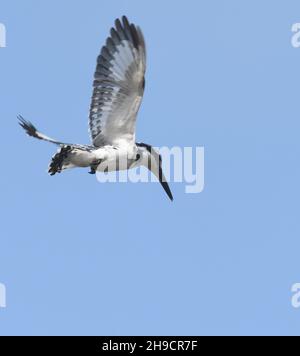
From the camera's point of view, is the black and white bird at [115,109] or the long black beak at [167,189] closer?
the black and white bird at [115,109]

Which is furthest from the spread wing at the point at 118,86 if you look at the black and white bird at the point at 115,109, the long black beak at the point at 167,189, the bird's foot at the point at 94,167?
the long black beak at the point at 167,189

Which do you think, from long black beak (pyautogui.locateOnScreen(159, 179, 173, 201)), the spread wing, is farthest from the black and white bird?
long black beak (pyautogui.locateOnScreen(159, 179, 173, 201))

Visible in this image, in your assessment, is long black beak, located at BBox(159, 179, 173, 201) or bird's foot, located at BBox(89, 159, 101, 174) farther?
long black beak, located at BBox(159, 179, 173, 201)

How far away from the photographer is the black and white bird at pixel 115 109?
1131 inches

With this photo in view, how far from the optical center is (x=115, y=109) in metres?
29.6

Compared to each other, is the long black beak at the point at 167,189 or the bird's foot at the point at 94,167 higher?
the long black beak at the point at 167,189

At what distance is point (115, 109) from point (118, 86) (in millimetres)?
400

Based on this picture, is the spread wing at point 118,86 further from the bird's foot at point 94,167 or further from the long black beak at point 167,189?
the long black beak at point 167,189

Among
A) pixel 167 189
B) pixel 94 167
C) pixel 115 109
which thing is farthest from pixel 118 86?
pixel 167 189

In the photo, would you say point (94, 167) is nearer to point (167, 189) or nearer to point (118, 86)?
point (118, 86)

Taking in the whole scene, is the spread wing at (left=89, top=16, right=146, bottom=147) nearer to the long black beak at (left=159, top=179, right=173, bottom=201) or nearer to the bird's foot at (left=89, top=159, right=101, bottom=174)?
the bird's foot at (left=89, top=159, right=101, bottom=174)

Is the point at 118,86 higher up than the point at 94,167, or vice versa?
the point at 118,86

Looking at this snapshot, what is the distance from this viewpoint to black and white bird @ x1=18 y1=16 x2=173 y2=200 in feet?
94.2
